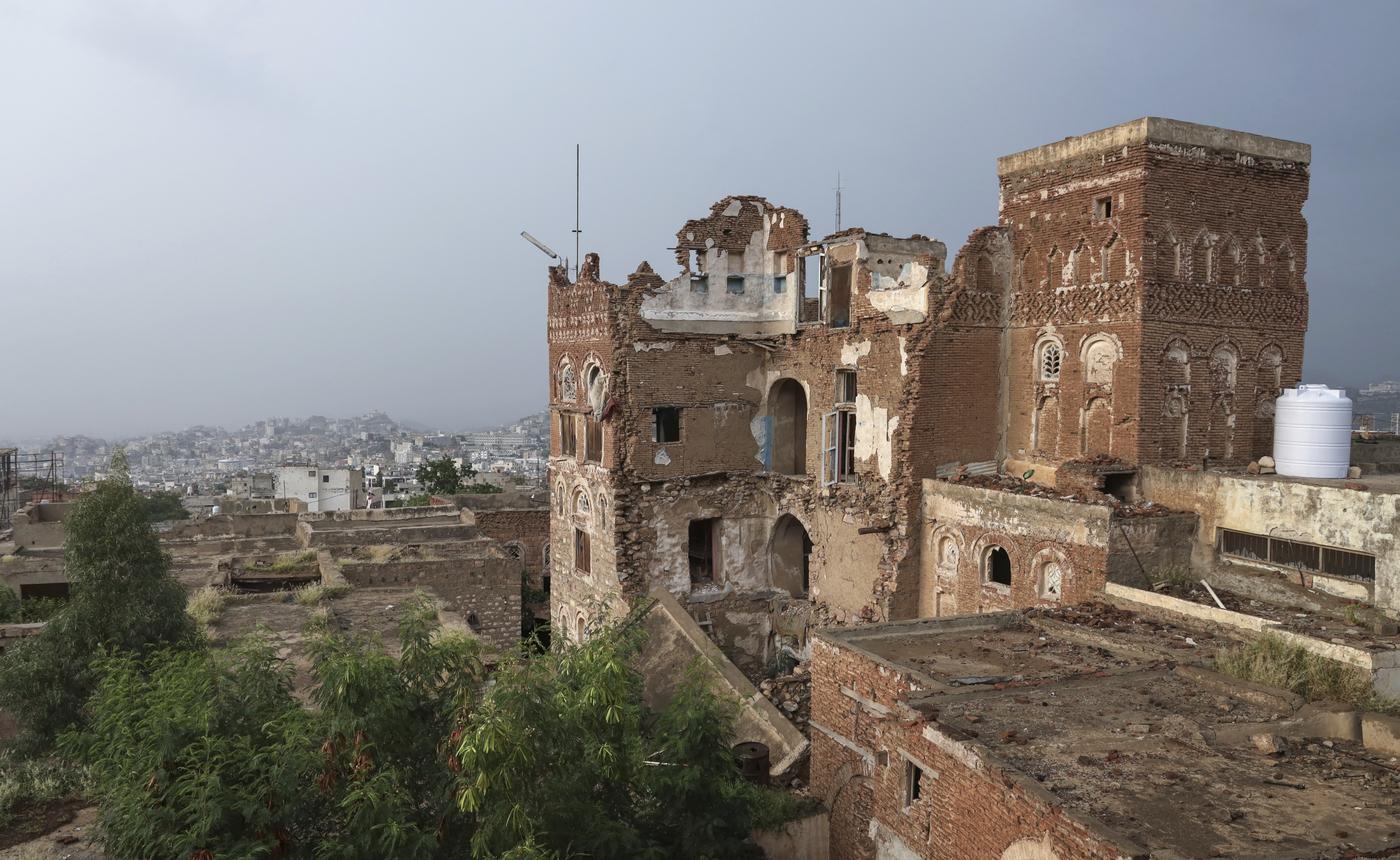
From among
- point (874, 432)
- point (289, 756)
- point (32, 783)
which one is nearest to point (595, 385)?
point (874, 432)

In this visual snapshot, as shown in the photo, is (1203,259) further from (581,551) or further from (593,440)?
(581,551)

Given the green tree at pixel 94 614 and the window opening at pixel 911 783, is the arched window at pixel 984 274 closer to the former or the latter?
the window opening at pixel 911 783

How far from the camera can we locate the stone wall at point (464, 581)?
22312mm

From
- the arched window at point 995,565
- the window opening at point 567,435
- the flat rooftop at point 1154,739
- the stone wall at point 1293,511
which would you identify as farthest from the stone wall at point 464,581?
the stone wall at point 1293,511

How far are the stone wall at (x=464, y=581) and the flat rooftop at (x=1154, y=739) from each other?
1166 centimetres

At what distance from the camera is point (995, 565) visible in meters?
17.9

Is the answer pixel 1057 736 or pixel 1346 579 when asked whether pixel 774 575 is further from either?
pixel 1057 736

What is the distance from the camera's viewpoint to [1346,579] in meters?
13.8

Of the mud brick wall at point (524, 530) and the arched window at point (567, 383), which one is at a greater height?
the arched window at point (567, 383)

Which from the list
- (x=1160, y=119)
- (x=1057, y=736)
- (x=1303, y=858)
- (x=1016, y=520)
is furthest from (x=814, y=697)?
(x=1160, y=119)

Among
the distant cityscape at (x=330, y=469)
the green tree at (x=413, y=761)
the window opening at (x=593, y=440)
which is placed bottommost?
the distant cityscape at (x=330, y=469)

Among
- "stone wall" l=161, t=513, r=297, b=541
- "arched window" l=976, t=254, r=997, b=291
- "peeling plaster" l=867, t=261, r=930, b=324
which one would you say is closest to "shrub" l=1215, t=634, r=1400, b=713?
"peeling plaster" l=867, t=261, r=930, b=324

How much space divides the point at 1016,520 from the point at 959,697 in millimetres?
7262

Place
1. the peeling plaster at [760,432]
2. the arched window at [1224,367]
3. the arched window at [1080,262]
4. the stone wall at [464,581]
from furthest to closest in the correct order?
the peeling plaster at [760,432], the stone wall at [464,581], the arched window at [1080,262], the arched window at [1224,367]
